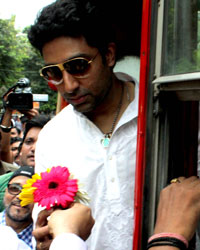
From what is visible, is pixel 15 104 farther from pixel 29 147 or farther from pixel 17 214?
pixel 17 214

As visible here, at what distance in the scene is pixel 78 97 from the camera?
1841mm

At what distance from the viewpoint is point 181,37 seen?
1296mm

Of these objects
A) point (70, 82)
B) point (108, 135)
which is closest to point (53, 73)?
point (70, 82)

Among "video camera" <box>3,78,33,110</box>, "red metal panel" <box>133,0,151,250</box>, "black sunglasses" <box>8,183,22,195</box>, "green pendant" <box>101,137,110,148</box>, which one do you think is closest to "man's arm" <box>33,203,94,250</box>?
"red metal panel" <box>133,0,151,250</box>

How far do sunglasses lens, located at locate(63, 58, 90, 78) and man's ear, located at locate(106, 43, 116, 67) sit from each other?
0.17 m

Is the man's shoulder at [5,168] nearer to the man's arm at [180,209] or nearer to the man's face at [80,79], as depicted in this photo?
the man's face at [80,79]

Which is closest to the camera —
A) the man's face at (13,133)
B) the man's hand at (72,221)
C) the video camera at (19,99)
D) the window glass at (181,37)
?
the window glass at (181,37)

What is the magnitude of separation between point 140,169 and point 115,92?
659 millimetres

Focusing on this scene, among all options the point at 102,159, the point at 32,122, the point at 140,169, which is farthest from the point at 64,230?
the point at 32,122

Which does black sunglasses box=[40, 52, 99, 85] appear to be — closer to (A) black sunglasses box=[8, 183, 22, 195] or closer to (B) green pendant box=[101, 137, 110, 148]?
(B) green pendant box=[101, 137, 110, 148]

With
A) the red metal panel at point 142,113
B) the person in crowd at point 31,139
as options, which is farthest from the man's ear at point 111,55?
the person in crowd at point 31,139

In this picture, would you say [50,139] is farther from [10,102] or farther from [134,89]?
[10,102]

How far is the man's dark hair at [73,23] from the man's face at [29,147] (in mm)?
2117

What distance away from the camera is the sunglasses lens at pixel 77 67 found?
5.90 feet
